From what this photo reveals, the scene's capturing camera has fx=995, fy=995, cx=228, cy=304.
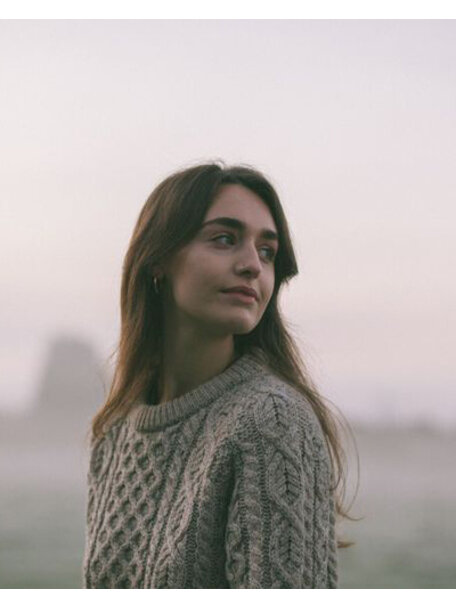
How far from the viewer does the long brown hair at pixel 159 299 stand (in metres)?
2.14

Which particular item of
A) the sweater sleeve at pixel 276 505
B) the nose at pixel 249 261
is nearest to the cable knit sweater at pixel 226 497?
the sweater sleeve at pixel 276 505

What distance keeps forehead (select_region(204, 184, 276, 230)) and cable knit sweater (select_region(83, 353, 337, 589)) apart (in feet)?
0.99

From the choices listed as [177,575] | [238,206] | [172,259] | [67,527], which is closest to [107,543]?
[177,575]

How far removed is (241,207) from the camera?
2.12 metres

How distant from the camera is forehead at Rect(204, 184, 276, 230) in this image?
6.91ft

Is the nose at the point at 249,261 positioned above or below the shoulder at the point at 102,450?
above

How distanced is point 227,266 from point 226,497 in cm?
47

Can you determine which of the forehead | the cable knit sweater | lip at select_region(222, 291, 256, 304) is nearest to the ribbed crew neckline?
the cable knit sweater

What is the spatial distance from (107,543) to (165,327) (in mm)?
501

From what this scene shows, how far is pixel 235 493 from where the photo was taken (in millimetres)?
1898

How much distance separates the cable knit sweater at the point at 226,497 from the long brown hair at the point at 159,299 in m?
0.11

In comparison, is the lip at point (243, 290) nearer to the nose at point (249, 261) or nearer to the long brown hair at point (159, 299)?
the nose at point (249, 261)
